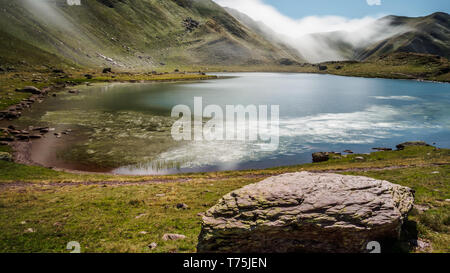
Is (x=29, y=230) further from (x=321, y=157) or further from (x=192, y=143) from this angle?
(x=321, y=157)

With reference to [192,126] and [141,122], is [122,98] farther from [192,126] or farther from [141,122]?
[192,126]

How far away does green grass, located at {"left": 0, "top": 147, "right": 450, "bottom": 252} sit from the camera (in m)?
15.5

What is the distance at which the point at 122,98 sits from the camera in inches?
4318

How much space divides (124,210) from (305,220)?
16219mm

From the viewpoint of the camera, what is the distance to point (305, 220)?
37.8 feet

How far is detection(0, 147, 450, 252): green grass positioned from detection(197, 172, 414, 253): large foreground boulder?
10.7 feet

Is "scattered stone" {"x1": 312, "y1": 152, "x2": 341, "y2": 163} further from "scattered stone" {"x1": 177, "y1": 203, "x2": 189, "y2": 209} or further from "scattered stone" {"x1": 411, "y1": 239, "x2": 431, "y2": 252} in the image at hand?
"scattered stone" {"x1": 411, "y1": 239, "x2": 431, "y2": 252}

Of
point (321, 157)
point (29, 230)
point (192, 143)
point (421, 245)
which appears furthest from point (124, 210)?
point (321, 157)

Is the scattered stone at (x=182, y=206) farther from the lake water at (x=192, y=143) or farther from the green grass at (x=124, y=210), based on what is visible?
the lake water at (x=192, y=143)

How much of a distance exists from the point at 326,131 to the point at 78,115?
69.2 meters

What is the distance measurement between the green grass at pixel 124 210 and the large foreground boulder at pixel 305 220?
3.27m

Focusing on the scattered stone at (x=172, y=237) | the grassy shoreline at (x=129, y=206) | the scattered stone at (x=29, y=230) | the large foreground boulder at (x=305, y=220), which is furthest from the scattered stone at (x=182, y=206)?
the scattered stone at (x=29, y=230)

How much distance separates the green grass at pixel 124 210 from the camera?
1555 cm
